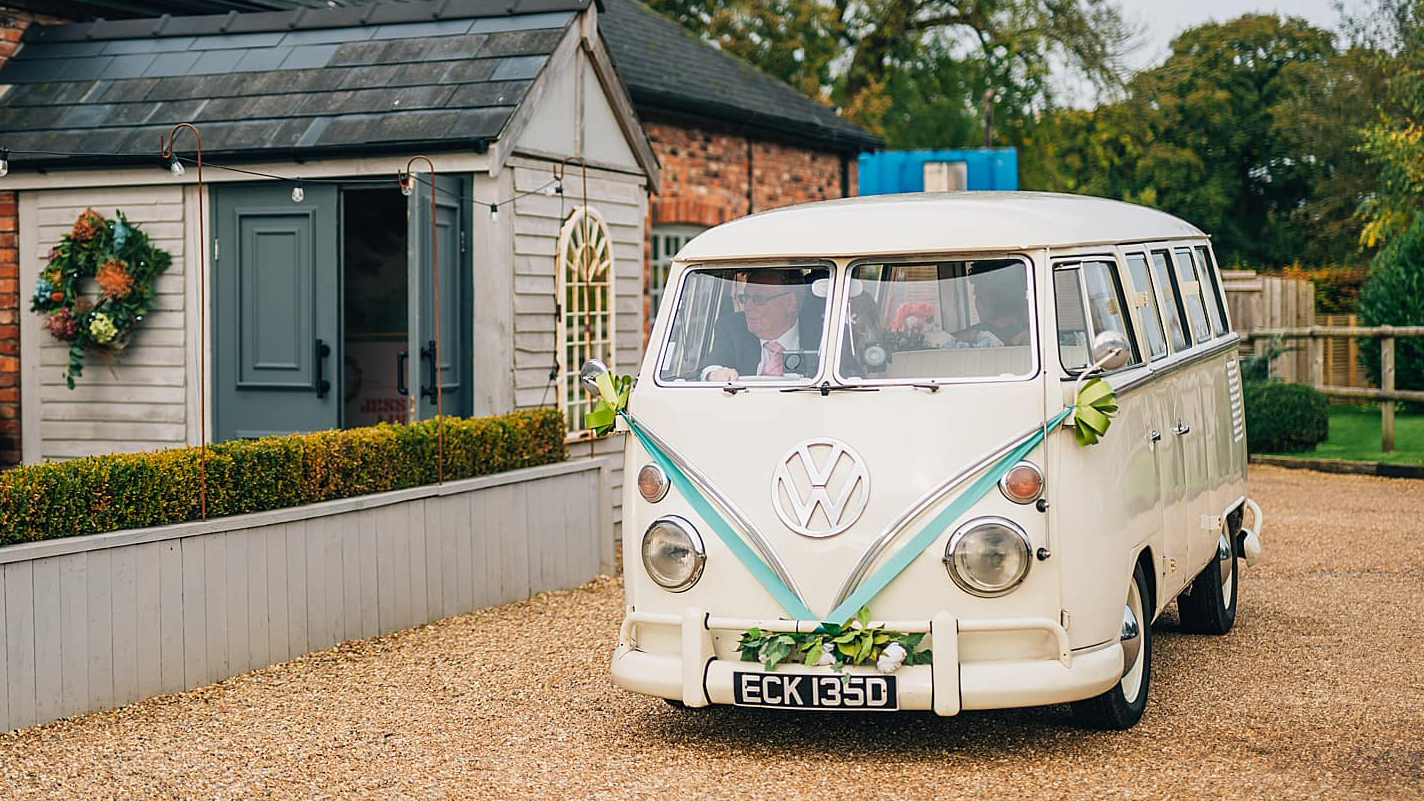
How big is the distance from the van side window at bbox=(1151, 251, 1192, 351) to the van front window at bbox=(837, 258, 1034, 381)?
61.7 inches

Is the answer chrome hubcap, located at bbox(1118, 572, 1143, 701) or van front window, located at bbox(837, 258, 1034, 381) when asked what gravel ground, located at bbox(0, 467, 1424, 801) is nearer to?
chrome hubcap, located at bbox(1118, 572, 1143, 701)

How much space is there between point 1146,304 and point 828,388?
1944mm

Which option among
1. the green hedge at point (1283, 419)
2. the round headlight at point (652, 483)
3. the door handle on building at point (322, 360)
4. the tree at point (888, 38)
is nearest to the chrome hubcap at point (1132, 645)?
the round headlight at point (652, 483)

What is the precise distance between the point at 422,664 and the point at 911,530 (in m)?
3.28

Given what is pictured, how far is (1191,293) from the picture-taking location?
28.4ft

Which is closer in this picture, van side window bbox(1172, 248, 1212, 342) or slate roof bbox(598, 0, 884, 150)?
van side window bbox(1172, 248, 1212, 342)

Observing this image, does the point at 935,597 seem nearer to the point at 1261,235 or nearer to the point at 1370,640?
the point at 1370,640

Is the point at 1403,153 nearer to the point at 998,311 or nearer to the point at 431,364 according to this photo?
the point at 431,364

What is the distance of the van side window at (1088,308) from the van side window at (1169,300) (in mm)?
781

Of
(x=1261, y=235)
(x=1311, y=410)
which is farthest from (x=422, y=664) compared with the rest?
(x=1261, y=235)

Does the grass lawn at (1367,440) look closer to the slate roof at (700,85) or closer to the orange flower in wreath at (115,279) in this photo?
the slate roof at (700,85)

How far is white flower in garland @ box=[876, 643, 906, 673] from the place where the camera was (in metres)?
5.98

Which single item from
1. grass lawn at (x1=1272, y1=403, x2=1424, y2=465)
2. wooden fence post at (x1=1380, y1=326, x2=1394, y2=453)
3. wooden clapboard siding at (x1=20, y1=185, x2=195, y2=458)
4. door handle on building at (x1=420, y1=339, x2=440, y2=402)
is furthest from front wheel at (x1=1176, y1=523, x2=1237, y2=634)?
wooden fence post at (x1=1380, y1=326, x2=1394, y2=453)

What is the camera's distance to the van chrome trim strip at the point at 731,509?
6.17 meters
